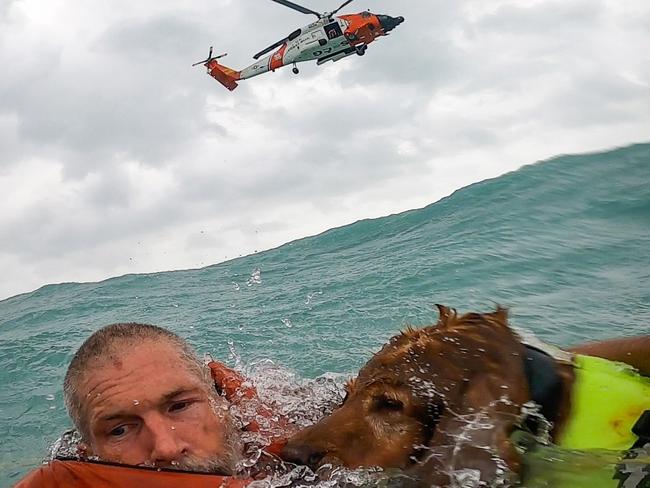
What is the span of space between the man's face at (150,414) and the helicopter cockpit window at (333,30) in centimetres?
2542

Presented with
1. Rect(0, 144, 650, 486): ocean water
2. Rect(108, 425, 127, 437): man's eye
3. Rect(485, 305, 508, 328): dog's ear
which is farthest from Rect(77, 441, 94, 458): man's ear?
Rect(0, 144, 650, 486): ocean water

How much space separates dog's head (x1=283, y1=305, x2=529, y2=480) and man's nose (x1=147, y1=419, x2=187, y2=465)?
555mm

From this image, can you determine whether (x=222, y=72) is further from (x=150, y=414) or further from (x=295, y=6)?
(x=150, y=414)

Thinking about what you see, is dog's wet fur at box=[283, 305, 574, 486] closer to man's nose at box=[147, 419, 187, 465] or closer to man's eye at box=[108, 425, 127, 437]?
man's nose at box=[147, 419, 187, 465]

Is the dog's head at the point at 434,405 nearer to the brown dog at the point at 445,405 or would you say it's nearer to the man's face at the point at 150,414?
the brown dog at the point at 445,405

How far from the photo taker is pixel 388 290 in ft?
36.6

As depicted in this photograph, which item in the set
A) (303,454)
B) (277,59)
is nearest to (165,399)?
(303,454)

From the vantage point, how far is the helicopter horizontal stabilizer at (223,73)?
1268 inches

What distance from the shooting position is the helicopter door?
27097mm

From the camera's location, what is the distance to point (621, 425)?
7.56 ft

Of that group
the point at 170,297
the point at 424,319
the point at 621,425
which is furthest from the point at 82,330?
the point at 621,425

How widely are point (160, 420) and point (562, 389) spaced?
5.64 ft

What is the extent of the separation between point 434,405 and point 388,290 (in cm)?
869

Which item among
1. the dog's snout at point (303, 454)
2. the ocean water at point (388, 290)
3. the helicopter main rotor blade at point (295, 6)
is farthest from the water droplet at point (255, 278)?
the dog's snout at point (303, 454)
